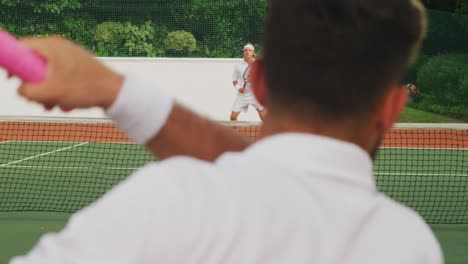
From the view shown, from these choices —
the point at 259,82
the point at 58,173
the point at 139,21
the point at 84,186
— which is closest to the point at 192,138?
the point at 259,82

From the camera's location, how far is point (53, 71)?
957 millimetres

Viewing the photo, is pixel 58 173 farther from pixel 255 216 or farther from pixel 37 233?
pixel 255 216

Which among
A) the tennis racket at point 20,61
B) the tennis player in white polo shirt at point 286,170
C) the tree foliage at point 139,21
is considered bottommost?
the tree foliage at point 139,21

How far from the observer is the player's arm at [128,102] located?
3.15 feet

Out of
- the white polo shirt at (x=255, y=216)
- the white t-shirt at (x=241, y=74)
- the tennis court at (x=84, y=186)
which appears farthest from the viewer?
the white t-shirt at (x=241, y=74)

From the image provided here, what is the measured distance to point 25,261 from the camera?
3.08 feet

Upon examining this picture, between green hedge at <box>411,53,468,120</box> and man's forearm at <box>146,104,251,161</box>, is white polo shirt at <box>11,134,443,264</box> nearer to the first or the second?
man's forearm at <box>146,104,251,161</box>

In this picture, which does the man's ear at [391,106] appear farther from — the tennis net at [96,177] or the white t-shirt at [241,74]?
the white t-shirt at [241,74]

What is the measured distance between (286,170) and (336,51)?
14 cm

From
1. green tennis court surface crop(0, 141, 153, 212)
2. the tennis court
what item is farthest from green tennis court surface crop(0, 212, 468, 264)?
green tennis court surface crop(0, 141, 153, 212)

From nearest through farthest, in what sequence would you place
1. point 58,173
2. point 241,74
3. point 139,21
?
point 58,173 < point 241,74 < point 139,21

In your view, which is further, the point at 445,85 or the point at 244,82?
the point at 445,85

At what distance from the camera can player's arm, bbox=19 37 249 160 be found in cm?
96

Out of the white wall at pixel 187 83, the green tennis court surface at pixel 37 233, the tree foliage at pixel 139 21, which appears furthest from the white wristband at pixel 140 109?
the white wall at pixel 187 83
